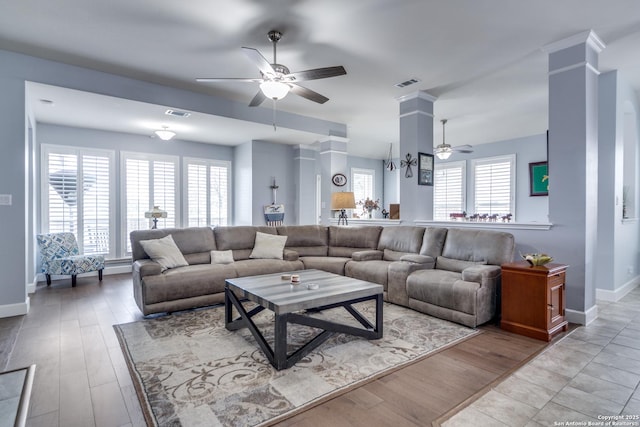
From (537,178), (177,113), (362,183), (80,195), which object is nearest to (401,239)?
(177,113)

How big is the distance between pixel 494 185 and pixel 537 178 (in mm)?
937

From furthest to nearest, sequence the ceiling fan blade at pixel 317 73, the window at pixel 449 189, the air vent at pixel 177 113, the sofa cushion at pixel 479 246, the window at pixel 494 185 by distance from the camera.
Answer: the window at pixel 449 189 < the window at pixel 494 185 < the air vent at pixel 177 113 < the sofa cushion at pixel 479 246 < the ceiling fan blade at pixel 317 73

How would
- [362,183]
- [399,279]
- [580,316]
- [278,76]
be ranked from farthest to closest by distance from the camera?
1. [362,183]
2. [399,279]
3. [580,316]
4. [278,76]

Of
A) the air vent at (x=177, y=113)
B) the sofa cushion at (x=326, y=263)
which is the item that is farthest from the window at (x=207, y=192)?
the sofa cushion at (x=326, y=263)

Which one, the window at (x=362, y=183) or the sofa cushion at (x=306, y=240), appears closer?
the sofa cushion at (x=306, y=240)

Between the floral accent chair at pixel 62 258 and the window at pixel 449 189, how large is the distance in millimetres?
7540

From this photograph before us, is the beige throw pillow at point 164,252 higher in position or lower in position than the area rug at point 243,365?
higher

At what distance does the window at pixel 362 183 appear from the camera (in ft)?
33.2

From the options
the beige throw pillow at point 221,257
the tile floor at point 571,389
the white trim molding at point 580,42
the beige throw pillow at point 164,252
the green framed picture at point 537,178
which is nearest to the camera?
the tile floor at point 571,389

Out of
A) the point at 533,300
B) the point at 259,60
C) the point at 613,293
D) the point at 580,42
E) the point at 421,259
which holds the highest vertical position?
the point at 580,42

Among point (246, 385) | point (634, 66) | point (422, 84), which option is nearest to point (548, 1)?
point (422, 84)

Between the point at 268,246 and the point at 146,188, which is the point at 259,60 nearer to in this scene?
the point at 268,246

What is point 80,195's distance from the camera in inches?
238

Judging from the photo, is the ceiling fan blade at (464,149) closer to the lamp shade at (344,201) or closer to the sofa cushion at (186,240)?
the lamp shade at (344,201)
